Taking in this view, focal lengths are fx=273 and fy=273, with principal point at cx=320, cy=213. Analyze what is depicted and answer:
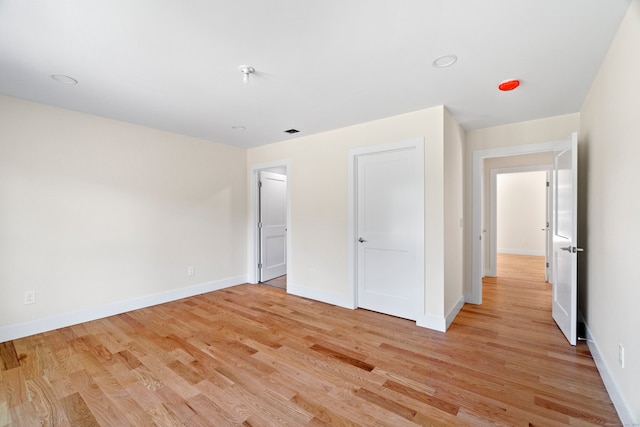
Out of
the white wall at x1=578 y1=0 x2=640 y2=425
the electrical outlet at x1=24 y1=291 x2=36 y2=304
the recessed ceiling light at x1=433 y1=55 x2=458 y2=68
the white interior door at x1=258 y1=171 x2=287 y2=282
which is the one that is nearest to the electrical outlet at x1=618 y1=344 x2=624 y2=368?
the white wall at x1=578 y1=0 x2=640 y2=425

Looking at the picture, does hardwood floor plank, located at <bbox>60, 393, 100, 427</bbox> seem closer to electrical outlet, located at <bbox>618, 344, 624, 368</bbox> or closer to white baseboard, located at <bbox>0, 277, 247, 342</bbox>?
white baseboard, located at <bbox>0, 277, 247, 342</bbox>

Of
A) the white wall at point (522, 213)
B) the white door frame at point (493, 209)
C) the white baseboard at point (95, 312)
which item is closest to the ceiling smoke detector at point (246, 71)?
the white baseboard at point (95, 312)

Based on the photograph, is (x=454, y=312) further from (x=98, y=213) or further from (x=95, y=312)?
(x=98, y=213)

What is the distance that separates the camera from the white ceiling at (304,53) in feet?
5.06

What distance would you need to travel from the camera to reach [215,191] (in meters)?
4.46

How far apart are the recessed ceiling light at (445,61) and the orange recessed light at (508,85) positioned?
670 millimetres

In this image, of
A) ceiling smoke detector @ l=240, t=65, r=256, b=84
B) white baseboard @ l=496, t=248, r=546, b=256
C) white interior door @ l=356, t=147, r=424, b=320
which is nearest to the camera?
ceiling smoke detector @ l=240, t=65, r=256, b=84

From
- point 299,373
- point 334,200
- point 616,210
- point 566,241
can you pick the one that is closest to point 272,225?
point 334,200

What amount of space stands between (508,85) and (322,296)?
319cm

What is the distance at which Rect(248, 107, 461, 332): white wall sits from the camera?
2.94 m

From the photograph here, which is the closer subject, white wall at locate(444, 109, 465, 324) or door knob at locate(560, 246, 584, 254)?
door knob at locate(560, 246, 584, 254)

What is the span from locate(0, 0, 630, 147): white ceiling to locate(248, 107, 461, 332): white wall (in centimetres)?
34

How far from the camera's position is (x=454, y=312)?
3254 millimetres

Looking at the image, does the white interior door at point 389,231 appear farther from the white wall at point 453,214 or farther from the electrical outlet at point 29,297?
the electrical outlet at point 29,297
